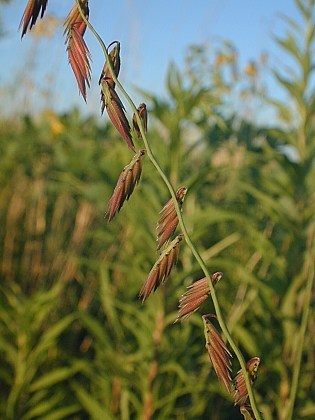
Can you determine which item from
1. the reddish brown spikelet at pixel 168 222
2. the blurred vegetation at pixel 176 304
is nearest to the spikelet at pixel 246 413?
the reddish brown spikelet at pixel 168 222

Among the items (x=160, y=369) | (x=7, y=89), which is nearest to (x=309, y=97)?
(x=160, y=369)

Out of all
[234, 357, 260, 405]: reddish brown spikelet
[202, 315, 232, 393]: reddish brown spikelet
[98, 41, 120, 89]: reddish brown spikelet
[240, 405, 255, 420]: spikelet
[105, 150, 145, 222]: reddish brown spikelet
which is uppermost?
[98, 41, 120, 89]: reddish brown spikelet

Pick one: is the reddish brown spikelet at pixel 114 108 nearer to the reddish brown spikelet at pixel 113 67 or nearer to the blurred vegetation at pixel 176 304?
the reddish brown spikelet at pixel 113 67

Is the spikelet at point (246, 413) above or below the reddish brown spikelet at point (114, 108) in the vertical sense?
below

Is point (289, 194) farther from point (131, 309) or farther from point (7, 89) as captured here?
point (7, 89)

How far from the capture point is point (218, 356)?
1.24ft

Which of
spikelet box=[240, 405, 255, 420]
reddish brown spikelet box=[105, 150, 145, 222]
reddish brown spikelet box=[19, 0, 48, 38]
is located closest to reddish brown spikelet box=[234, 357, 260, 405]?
spikelet box=[240, 405, 255, 420]

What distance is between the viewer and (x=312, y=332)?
1542 millimetres

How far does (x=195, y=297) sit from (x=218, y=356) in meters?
0.04

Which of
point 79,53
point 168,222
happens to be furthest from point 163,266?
point 79,53

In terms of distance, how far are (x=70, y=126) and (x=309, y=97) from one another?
1289 mm

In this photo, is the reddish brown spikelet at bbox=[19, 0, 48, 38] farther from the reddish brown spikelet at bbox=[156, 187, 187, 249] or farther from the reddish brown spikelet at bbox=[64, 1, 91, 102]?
the reddish brown spikelet at bbox=[156, 187, 187, 249]

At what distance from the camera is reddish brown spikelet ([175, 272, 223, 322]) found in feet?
1.26

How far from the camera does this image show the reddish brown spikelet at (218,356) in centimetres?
37
